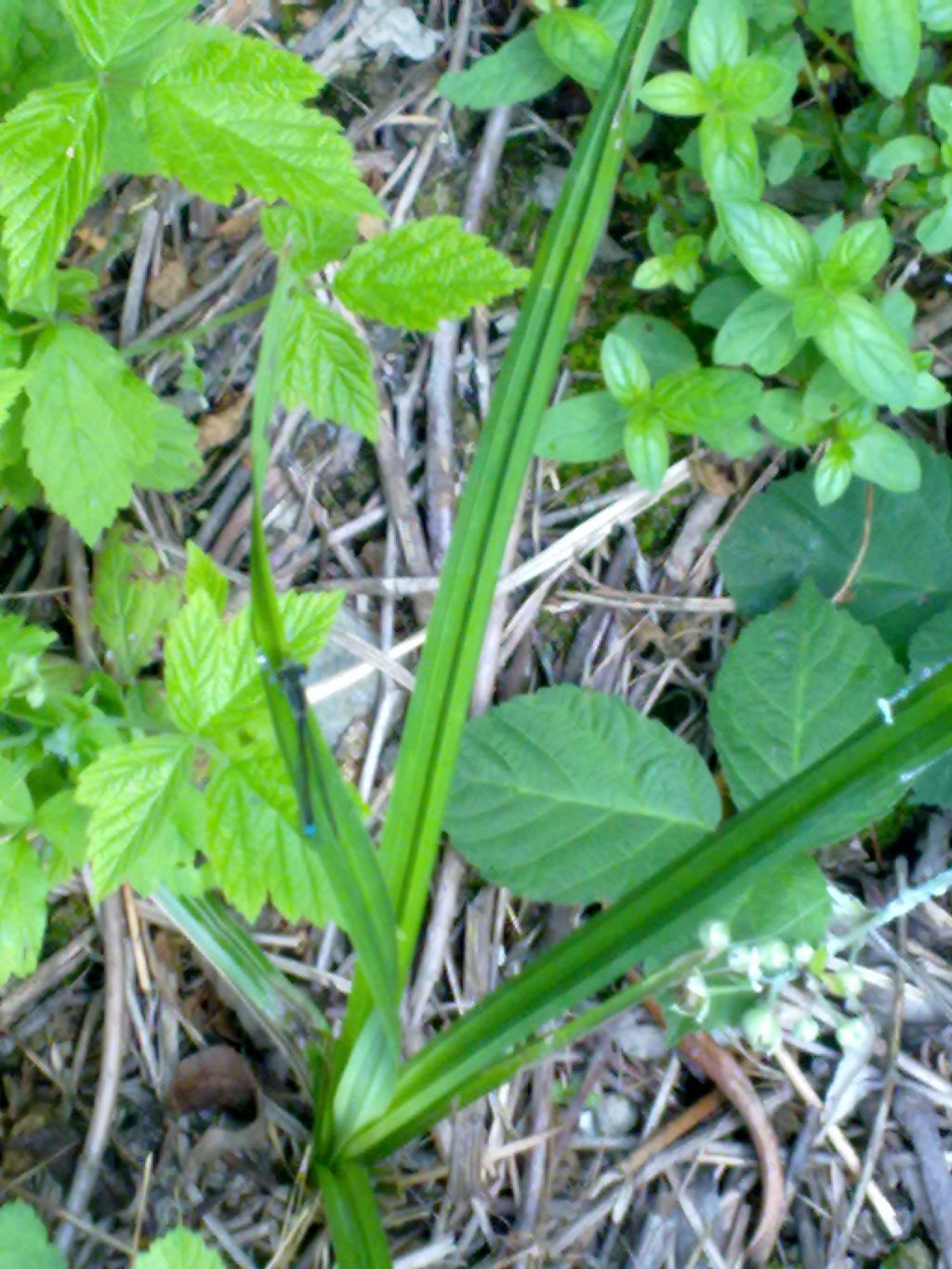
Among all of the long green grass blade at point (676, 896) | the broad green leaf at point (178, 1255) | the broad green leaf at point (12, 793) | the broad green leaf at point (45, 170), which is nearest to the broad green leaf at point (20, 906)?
the broad green leaf at point (12, 793)

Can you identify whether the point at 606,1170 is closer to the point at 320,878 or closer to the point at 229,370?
the point at 320,878

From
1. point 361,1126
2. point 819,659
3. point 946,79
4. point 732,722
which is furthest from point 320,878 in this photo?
point 946,79

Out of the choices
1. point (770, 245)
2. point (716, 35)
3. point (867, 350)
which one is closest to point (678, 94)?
point (716, 35)

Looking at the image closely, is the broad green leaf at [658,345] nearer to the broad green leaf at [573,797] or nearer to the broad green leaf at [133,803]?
the broad green leaf at [573,797]

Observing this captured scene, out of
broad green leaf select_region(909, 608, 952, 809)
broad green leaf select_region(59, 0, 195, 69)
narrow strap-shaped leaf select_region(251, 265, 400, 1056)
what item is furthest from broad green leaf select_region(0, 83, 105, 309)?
broad green leaf select_region(909, 608, 952, 809)

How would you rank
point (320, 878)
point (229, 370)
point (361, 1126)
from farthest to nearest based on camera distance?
point (229, 370) < point (361, 1126) < point (320, 878)

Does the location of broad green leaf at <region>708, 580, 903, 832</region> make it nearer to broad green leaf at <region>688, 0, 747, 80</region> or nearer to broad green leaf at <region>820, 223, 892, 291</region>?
broad green leaf at <region>820, 223, 892, 291</region>
